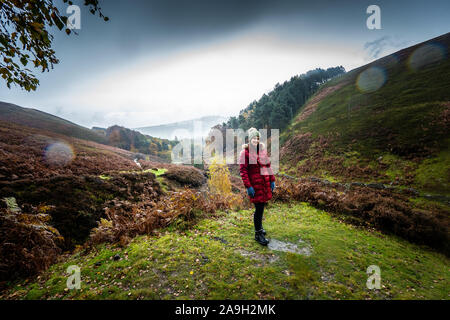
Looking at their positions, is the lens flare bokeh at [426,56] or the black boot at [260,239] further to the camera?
the lens flare bokeh at [426,56]

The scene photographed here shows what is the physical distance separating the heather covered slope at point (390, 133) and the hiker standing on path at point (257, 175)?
55.6 feet

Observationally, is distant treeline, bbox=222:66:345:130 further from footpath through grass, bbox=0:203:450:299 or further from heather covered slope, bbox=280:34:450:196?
footpath through grass, bbox=0:203:450:299

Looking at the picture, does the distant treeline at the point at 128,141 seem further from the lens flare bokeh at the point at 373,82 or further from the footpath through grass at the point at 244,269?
the lens flare bokeh at the point at 373,82

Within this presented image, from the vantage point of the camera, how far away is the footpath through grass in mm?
2924

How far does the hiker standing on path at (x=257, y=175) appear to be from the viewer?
4.44 metres

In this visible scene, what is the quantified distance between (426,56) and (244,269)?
6424 cm

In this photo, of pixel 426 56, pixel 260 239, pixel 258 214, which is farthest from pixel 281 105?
pixel 260 239

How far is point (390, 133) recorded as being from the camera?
2136cm

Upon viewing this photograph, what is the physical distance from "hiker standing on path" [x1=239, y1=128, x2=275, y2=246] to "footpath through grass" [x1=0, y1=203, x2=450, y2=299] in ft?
2.63

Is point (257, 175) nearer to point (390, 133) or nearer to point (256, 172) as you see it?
point (256, 172)

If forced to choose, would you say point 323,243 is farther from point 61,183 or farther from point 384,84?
point 384,84

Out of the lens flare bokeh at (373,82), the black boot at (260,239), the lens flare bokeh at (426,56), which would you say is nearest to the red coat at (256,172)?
the black boot at (260,239)
